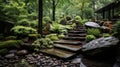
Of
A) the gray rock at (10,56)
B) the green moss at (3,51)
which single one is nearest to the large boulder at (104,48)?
the gray rock at (10,56)

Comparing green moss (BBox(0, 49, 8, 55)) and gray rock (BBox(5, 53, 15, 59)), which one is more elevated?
green moss (BBox(0, 49, 8, 55))

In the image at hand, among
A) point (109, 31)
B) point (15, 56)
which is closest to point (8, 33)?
point (15, 56)

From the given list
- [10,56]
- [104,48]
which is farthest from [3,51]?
[104,48]

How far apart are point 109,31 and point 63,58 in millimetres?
4745

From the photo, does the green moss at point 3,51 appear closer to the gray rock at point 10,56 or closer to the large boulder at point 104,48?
the gray rock at point 10,56

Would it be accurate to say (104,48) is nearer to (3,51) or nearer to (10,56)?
(10,56)

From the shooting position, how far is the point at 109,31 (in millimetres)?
9812

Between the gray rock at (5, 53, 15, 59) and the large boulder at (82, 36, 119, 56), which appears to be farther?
the gray rock at (5, 53, 15, 59)

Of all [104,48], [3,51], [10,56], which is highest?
[104,48]

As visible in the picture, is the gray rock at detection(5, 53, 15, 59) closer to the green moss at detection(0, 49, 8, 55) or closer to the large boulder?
the green moss at detection(0, 49, 8, 55)

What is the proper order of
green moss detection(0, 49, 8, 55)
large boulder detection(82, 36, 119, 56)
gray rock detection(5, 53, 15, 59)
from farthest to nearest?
green moss detection(0, 49, 8, 55), gray rock detection(5, 53, 15, 59), large boulder detection(82, 36, 119, 56)

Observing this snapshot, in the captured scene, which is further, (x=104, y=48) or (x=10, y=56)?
(x=10, y=56)

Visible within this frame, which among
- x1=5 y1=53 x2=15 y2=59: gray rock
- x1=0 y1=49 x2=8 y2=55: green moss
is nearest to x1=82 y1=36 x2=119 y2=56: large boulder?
x1=5 y1=53 x2=15 y2=59: gray rock

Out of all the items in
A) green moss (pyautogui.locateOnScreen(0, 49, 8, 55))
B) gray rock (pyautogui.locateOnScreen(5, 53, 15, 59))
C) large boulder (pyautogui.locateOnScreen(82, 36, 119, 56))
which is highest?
large boulder (pyautogui.locateOnScreen(82, 36, 119, 56))
